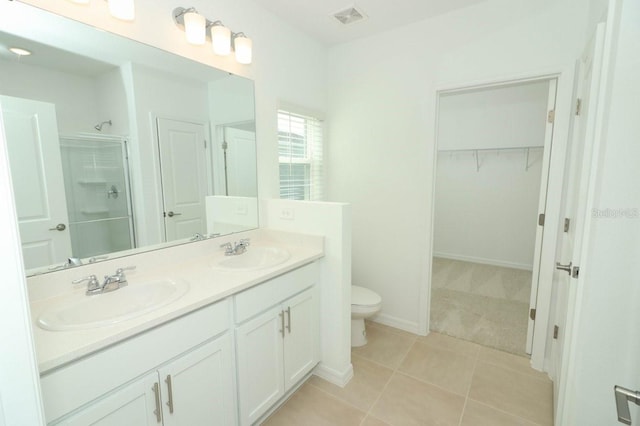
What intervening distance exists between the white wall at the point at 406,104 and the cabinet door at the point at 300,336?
1032 mm

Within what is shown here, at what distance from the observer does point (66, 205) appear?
1.32 meters

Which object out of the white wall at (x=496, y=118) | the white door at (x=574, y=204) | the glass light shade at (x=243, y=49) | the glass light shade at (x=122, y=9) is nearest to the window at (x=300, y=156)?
the glass light shade at (x=243, y=49)

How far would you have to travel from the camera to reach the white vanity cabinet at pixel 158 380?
0.90 metres

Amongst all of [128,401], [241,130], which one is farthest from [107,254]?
[241,130]

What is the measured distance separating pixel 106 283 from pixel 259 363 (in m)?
0.84

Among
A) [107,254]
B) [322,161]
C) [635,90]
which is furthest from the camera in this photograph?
[322,161]

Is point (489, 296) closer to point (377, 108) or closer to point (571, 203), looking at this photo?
point (571, 203)

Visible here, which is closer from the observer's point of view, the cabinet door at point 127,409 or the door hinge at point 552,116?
the cabinet door at point 127,409

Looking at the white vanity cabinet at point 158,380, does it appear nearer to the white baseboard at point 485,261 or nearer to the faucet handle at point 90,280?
the faucet handle at point 90,280

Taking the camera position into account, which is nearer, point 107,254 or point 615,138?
point 615,138

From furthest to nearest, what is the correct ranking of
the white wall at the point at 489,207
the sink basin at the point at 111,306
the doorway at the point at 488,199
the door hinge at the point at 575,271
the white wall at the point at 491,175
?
the white wall at the point at 489,207
the white wall at the point at 491,175
the doorway at the point at 488,199
the door hinge at the point at 575,271
the sink basin at the point at 111,306

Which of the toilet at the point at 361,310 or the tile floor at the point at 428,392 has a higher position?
the toilet at the point at 361,310

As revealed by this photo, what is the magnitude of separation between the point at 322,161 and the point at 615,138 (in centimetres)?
221

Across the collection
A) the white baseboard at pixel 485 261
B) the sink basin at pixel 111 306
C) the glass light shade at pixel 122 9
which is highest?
the glass light shade at pixel 122 9
